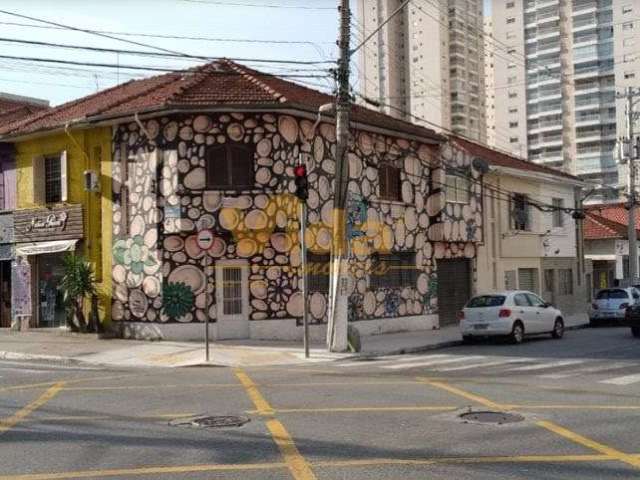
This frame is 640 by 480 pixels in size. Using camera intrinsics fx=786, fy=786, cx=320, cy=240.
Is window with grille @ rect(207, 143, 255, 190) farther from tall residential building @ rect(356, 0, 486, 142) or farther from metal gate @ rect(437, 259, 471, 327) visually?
tall residential building @ rect(356, 0, 486, 142)

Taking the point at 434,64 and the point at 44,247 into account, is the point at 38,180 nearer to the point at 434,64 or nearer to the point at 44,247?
the point at 44,247

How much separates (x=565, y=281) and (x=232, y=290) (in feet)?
63.4

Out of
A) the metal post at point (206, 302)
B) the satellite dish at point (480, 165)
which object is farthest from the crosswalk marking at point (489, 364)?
the satellite dish at point (480, 165)

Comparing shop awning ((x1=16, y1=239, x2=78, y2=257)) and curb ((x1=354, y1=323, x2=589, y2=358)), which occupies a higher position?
shop awning ((x1=16, y1=239, x2=78, y2=257))

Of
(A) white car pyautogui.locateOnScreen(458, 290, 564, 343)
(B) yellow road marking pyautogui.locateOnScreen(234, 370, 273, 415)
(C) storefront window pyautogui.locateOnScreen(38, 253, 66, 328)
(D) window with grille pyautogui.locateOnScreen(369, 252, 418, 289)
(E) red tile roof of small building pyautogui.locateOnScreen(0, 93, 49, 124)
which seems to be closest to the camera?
(B) yellow road marking pyautogui.locateOnScreen(234, 370, 273, 415)

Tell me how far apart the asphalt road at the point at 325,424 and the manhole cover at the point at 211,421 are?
15 cm

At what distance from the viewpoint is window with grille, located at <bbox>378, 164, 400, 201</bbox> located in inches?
986

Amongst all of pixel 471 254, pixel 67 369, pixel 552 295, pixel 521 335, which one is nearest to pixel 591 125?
pixel 552 295

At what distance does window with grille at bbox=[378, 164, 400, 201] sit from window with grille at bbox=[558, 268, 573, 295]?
1257 cm

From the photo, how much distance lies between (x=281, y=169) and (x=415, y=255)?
262 inches

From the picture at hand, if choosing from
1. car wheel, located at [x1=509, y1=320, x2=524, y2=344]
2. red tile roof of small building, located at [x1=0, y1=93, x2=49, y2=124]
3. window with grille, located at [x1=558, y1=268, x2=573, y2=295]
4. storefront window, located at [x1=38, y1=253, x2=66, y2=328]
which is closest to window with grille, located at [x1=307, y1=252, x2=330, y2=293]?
car wheel, located at [x1=509, y1=320, x2=524, y2=344]

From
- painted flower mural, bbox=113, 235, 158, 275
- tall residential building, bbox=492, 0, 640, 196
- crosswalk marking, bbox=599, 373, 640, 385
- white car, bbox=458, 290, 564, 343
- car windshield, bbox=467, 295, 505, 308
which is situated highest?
tall residential building, bbox=492, 0, 640, 196

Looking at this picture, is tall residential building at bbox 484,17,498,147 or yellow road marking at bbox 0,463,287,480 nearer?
yellow road marking at bbox 0,463,287,480

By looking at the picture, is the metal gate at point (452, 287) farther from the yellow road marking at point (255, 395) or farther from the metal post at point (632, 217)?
the yellow road marking at point (255, 395)
